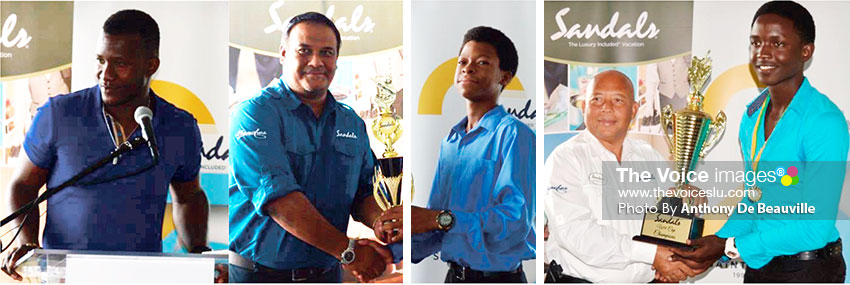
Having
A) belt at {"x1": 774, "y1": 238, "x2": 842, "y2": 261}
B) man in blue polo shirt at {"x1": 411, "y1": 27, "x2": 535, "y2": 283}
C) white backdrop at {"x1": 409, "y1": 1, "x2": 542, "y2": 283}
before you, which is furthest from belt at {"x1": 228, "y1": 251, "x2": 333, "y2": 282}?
belt at {"x1": 774, "y1": 238, "x2": 842, "y2": 261}

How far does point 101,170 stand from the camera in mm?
4156

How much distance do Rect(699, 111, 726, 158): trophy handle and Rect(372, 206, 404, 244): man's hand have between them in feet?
6.10

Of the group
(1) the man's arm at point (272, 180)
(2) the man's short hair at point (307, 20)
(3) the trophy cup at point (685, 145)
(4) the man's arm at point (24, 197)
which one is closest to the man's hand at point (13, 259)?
(4) the man's arm at point (24, 197)

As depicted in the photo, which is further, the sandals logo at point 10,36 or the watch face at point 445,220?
the sandals logo at point 10,36

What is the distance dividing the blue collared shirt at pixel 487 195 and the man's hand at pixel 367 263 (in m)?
0.22

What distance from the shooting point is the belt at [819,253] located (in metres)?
4.05

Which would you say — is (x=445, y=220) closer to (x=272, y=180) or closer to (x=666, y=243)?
(x=272, y=180)

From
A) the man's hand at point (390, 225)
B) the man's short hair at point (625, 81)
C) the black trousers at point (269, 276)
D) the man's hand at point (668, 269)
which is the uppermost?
the man's short hair at point (625, 81)

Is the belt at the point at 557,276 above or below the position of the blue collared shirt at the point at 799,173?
below

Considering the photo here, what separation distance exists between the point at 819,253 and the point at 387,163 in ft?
8.53

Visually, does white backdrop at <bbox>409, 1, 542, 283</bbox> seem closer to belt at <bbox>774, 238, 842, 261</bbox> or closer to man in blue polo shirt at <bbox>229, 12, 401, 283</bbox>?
man in blue polo shirt at <bbox>229, 12, 401, 283</bbox>

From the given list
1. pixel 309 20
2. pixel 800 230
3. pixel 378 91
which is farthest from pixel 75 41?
pixel 800 230

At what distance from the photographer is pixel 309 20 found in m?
4.13

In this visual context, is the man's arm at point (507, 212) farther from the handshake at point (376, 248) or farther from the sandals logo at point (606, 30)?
the sandals logo at point (606, 30)
